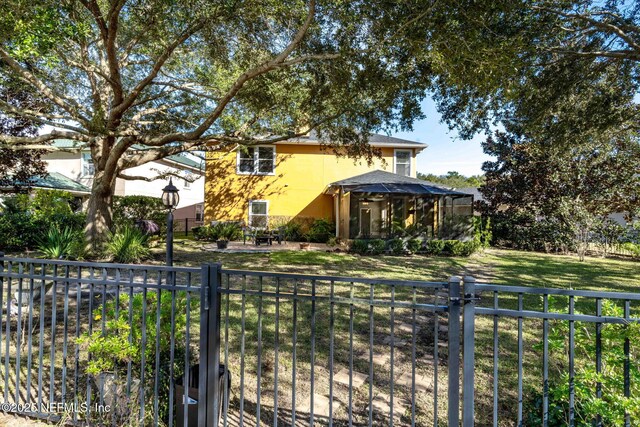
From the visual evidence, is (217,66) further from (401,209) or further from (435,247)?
(435,247)

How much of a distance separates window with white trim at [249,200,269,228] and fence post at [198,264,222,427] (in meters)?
16.2

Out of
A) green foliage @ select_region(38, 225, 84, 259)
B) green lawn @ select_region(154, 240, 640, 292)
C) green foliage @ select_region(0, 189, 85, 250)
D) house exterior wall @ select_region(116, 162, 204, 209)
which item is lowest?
green lawn @ select_region(154, 240, 640, 292)

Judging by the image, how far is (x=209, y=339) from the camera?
264 cm

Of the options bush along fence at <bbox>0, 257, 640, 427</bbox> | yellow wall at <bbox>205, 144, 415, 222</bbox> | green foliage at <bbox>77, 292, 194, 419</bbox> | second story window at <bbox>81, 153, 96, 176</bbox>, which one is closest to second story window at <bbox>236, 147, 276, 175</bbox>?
yellow wall at <bbox>205, 144, 415, 222</bbox>

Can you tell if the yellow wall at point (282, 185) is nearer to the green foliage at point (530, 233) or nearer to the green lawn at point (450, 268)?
the green lawn at point (450, 268)

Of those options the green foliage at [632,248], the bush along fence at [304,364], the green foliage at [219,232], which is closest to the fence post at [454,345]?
the bush along fence at [304,364]

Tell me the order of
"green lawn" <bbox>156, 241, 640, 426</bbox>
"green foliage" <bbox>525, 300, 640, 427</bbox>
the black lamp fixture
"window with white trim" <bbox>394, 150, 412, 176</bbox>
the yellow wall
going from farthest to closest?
"window with white trim" <bbox>394, 150, 412, 176</bbox>
the yellow wall
the black lamp fixture
"green lawn" <bbox>156, 241, 640, 426</bbox>
"green foliage" <bbox>525, 300, 640, 427</bbox>

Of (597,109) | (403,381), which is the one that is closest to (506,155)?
(597,109)

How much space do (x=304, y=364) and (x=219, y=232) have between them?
575 inches

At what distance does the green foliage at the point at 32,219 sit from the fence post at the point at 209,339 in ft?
40.7

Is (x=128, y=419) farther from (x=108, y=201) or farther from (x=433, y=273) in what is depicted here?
(x=108, y=201)

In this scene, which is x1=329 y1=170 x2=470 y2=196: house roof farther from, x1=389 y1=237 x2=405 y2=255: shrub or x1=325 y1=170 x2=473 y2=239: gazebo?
x1=389 y1=237 x2=405 y2=255: shrub

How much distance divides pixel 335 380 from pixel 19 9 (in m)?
6.54

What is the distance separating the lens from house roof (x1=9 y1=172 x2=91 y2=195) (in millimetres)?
18094
